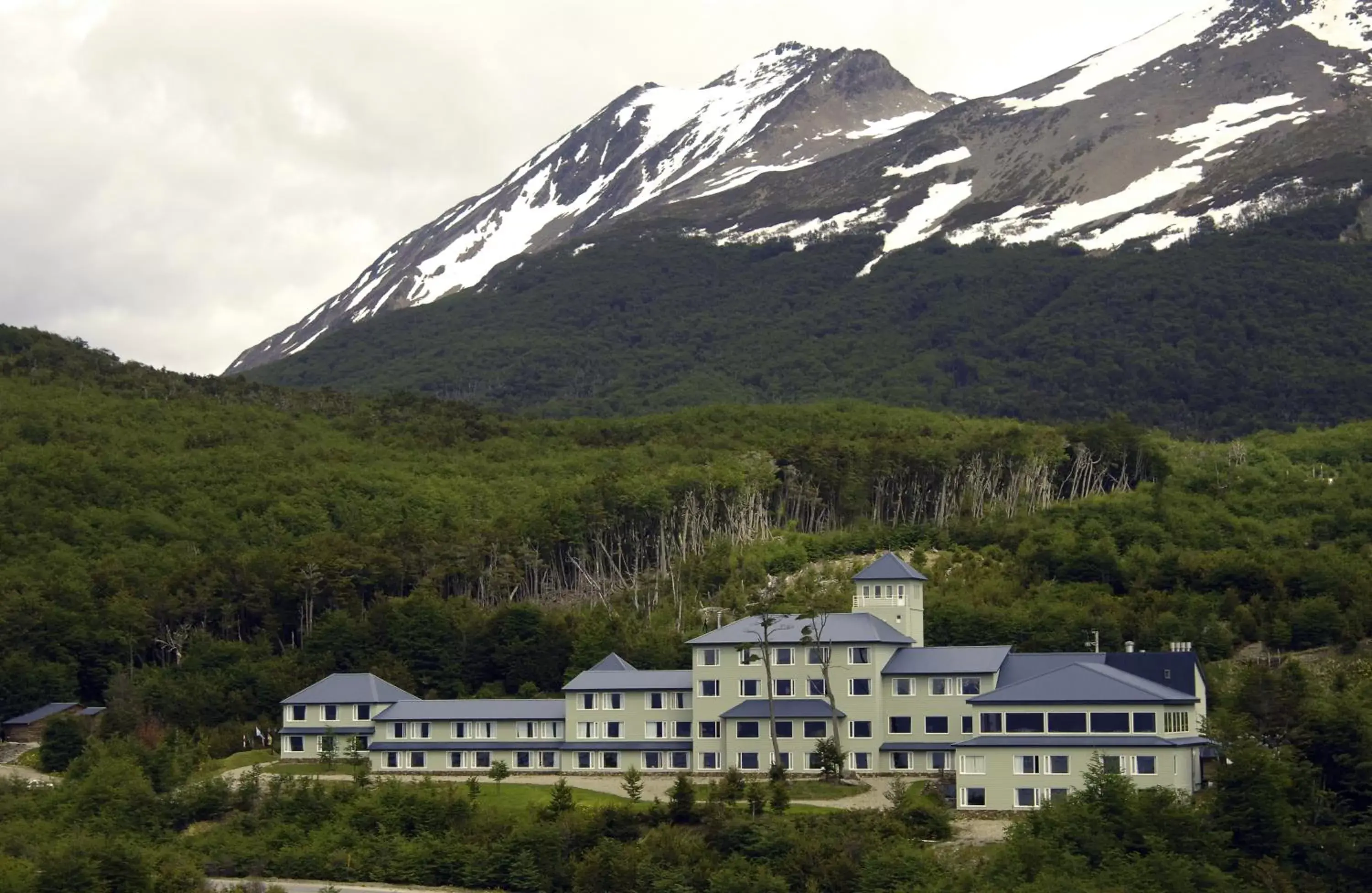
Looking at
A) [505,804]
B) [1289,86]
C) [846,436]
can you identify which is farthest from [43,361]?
[1289,86]

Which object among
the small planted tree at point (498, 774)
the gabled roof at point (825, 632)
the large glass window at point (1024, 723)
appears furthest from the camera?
the gabled roof at point (825, 632)

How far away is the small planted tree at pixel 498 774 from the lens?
6272 centimetres

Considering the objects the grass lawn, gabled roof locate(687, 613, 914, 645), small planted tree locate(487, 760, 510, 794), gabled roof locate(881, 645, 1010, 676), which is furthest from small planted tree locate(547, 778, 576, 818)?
the grass lawn

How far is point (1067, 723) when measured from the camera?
185 ft

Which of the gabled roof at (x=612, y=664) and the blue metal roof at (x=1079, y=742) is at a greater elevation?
the gabled roof at (x=612, y=664)

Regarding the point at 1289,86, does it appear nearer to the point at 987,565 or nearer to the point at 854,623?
the point at 987,565

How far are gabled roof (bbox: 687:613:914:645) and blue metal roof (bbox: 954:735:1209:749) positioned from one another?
7125mm

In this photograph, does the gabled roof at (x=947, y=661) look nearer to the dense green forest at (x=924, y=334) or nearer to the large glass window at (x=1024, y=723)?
the large glass window at (x=1024, y=723)

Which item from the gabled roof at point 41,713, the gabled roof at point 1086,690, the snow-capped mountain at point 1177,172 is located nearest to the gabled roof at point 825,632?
the gabled roof at point 1086,690

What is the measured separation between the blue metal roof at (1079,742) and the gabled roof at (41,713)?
Result: 34.8 metres

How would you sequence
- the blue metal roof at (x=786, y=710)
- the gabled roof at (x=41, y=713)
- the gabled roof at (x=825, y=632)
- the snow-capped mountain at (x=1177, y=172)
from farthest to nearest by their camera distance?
the snow-capped mountain at (x=1177, y=172) → the gabled roof at (x=41, y=713) → the gabled roof at (x=825, y=632) → the blue metal roof at (x=786, y=710)

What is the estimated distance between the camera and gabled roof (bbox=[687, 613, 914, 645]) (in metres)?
63.4

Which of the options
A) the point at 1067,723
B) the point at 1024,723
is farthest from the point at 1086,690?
the point at 1024,723

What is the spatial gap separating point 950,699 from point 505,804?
13.8m
